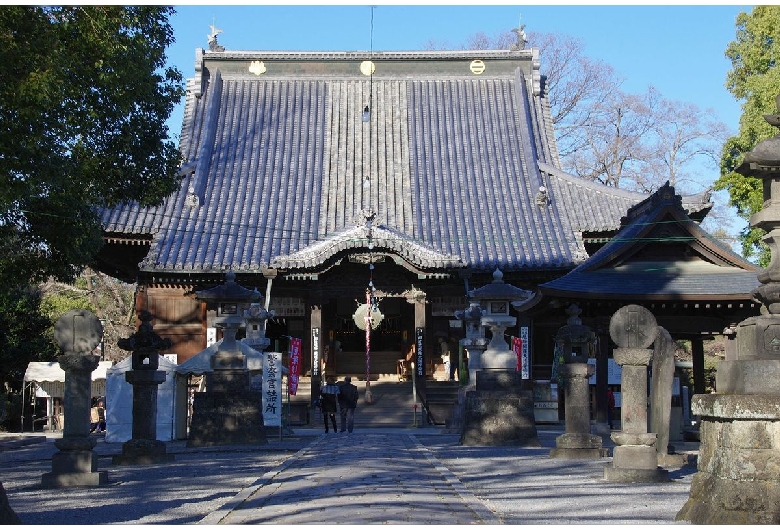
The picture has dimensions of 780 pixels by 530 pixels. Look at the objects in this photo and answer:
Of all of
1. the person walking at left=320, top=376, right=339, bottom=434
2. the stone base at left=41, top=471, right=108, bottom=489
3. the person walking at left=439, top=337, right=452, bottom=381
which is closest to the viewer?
the stone base at left=41, top=471, right=108, bottom=489

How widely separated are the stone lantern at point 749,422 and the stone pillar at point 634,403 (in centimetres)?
372

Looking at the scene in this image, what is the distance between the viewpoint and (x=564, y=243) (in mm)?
29188

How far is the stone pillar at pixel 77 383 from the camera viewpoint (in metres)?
12.3

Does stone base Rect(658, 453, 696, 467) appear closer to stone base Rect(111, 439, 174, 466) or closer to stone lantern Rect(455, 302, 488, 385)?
stone base Rect(111, 439, 174, 466)

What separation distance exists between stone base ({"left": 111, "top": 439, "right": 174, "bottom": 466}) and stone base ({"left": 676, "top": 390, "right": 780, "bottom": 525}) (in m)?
9.57

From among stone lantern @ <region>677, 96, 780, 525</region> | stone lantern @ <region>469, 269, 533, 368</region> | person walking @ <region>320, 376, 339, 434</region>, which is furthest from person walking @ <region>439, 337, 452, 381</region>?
stone lantern @ <region>677, 96, 780, 525</region>

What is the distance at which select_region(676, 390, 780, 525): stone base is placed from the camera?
282 inches

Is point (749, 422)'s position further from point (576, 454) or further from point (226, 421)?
point (226, 421)

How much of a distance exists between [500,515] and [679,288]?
1213 centimetres

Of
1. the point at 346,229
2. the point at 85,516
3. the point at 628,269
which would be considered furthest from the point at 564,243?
the point at 85,516

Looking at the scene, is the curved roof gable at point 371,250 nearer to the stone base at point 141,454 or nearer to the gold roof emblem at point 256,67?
the gold roof emblem at point 256,67

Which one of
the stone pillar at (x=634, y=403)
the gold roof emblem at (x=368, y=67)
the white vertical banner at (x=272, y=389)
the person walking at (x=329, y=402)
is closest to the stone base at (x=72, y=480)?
the stone pillar at (x=634, y=403)

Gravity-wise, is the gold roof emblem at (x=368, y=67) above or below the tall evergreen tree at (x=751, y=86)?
above

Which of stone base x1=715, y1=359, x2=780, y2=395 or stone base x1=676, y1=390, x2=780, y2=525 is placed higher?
stone base x1=715, y1=359, x2=780, y2=395
